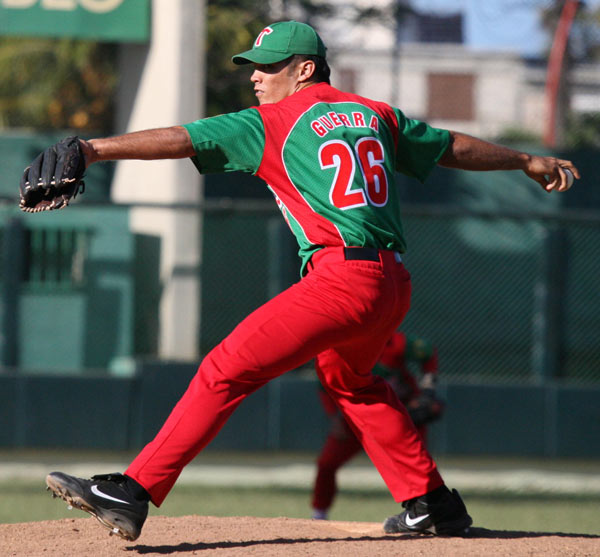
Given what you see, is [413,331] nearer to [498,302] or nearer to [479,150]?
[498,302]

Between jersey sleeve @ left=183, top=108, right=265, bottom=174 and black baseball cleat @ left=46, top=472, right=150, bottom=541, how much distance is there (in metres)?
1.22

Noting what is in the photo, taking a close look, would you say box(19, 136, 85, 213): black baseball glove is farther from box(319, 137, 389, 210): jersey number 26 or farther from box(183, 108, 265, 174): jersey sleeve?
box(319, 137, 389, 210): jersey number 26

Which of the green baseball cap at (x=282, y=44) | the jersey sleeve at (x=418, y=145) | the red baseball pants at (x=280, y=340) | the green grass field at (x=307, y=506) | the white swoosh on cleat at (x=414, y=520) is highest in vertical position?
the green baseball cap at (x=282, y=44)

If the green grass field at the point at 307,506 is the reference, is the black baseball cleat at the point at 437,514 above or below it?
above

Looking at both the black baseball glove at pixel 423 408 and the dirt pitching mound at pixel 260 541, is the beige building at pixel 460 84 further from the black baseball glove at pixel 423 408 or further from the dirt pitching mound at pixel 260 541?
the dirt pitching mound at pixel 260 541

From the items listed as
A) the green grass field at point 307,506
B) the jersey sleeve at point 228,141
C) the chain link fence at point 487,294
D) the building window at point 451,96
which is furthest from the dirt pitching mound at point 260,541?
the building window at point 451,96

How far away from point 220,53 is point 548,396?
6.50 m

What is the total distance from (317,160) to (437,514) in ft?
5.32

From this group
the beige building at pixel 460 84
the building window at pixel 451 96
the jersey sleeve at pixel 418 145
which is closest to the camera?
the jersey sleeve at pixel 418 145

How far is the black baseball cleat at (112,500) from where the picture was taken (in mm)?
3887

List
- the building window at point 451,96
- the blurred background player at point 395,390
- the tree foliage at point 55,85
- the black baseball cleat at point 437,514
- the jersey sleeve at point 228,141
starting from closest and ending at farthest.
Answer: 1. the jersey sleeve at point 228,141
2. the black baseball cleat at point 437,514
3. the blurred background player at point 395,390
4. the tree foliage at point 55,85
5. the building window at point 451,96

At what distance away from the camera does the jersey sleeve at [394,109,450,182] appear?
14.2 ft

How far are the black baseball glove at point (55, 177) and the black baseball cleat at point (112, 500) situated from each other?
1015mm

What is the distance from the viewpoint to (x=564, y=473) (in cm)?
1058
